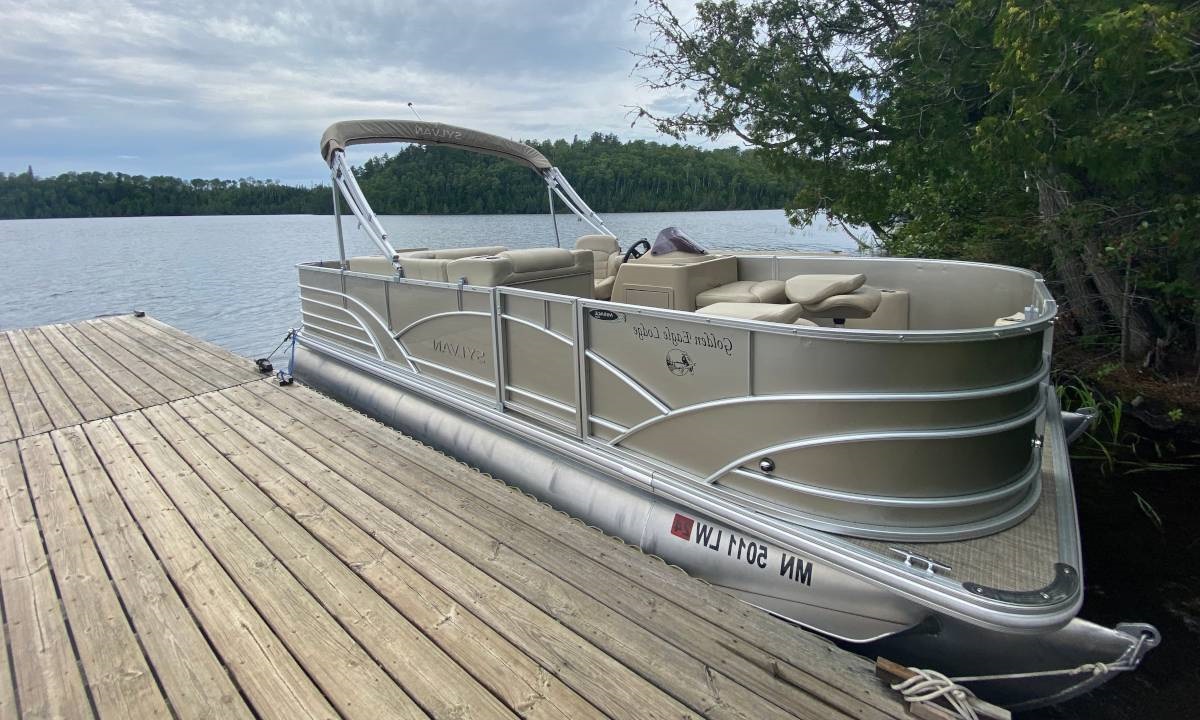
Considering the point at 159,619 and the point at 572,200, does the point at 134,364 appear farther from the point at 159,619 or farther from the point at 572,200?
the point at 159,619

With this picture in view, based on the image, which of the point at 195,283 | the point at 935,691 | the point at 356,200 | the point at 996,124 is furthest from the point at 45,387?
the point at 195,283

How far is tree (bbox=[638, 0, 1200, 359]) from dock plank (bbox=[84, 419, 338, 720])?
5116 mm

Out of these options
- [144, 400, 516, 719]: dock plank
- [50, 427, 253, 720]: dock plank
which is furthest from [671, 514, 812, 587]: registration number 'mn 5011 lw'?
[50, 427, 253, 720]: dock plank

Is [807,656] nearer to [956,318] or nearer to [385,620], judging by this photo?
[385,620]

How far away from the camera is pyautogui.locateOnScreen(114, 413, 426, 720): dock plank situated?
1951 mm

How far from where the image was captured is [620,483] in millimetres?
3352

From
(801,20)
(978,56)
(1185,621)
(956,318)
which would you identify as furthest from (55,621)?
(801,20)

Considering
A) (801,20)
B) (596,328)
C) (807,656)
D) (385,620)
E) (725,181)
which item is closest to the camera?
(807,656)

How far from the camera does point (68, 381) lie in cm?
593

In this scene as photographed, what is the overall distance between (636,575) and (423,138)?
4900 millimetres

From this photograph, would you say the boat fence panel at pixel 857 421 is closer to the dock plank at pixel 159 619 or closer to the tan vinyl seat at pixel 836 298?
the tan vinyl seat at pixel 836 298

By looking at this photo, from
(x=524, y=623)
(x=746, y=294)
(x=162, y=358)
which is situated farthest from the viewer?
(x=162, y=358)

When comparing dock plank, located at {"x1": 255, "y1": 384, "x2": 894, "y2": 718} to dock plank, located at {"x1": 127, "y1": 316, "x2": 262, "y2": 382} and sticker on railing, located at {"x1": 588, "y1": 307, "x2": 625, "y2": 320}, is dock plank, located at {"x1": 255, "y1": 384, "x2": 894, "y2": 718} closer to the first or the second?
sticker on railing, located at {"x1": 588, "y1": 307, "x2": 625, "y2": 320}

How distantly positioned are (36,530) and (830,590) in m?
3.48
